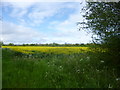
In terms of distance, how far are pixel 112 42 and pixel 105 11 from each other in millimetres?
1380

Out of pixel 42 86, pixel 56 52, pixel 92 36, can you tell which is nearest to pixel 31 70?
pixel 42 86

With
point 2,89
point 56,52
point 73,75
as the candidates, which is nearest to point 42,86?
point 2,89

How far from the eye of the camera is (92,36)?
773cm

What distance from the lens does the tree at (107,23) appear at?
695 cm

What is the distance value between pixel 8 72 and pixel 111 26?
4596mm

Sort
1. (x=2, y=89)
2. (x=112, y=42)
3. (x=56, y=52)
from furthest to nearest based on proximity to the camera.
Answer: (x=56, y=52) → (x=112, y=42) → (x=2, y=89)

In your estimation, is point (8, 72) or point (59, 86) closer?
point (59, 86)

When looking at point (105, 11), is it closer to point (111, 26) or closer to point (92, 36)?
point (111, 26)

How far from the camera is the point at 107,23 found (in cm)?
699

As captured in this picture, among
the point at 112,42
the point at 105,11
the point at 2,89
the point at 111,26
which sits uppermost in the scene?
the point at 105,11

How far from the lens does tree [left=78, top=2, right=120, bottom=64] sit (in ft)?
22.8

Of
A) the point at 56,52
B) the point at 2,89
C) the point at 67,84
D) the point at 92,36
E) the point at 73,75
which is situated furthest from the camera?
the point at 56,52

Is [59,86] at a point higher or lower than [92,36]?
lower

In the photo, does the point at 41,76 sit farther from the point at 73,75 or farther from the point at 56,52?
the point at 56,52
